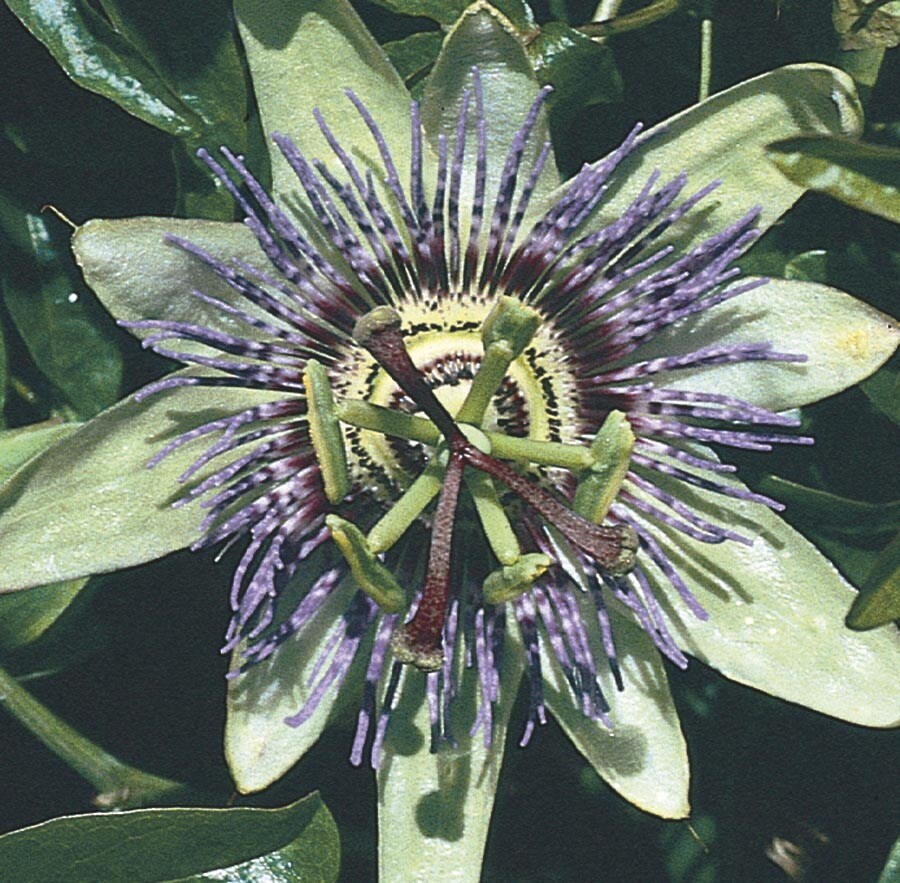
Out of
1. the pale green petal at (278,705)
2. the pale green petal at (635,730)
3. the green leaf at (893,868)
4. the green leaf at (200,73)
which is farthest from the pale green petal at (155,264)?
the green leaf at (893,868)

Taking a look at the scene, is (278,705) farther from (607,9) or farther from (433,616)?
(607,9)

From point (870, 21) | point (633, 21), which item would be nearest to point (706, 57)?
point (633, 21)

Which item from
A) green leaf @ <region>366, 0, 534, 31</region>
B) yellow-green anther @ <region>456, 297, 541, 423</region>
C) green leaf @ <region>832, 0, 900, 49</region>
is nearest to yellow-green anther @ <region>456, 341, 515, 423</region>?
yellow-green anther @ <region>456, 297, 541, 423</region>

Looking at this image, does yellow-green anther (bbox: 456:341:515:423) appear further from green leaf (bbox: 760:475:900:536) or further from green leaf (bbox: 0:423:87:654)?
green leaf (bbox: 0:423:87:654)

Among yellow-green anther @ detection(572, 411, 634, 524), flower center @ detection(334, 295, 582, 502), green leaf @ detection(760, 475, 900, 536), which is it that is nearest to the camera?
yellow-green anther @ detection(572, 411, 634, 524)

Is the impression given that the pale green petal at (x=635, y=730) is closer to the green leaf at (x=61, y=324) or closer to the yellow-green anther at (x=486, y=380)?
the yellow-green anther at (x=486, y=380)

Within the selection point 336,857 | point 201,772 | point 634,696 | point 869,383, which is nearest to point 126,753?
point 201,772

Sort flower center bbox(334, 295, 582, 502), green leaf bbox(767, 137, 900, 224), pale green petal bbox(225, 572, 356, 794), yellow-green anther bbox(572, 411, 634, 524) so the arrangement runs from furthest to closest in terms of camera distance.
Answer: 1. flower center bbox(334, 295, 582, 502)
2. pale green petal bbox(225, 572, 356, 794)
3. yellow-green anther bbox(572, 411, 634, 524)
4. green leaf bbox(767, 137, 900, 224)
